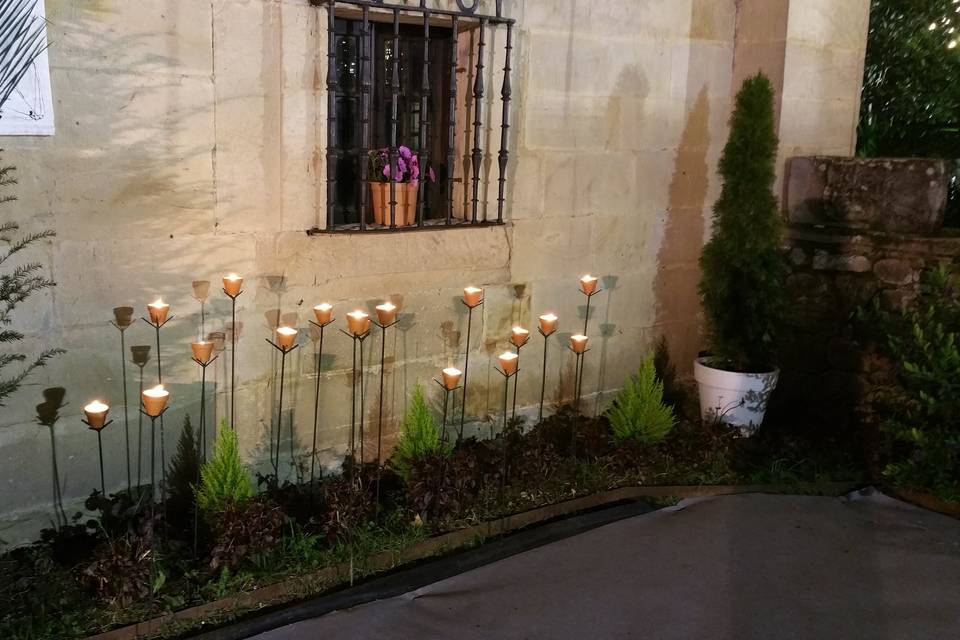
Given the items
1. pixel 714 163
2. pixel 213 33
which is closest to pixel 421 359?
pixel 213 33

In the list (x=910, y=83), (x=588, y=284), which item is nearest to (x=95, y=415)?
(x=588, y=284)

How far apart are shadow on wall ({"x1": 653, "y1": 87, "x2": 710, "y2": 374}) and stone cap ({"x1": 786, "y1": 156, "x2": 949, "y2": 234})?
55 centimetres

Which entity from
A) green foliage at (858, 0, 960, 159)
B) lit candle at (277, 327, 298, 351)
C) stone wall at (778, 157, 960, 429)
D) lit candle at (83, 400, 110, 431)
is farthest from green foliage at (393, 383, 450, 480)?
green foliage at (858, 0, 960, 159)

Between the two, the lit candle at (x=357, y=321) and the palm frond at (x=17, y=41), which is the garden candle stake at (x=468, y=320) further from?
the palm frond at (x=17, y=41)

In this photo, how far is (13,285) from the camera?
2.92 meters

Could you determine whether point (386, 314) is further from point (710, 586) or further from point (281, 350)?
point (710, 586)

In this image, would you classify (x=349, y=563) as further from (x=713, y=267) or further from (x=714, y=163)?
(x=714, y=163)

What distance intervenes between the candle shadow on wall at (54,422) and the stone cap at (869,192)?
4029mm

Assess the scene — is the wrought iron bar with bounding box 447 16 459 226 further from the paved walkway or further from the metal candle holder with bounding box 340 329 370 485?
the paved walkway

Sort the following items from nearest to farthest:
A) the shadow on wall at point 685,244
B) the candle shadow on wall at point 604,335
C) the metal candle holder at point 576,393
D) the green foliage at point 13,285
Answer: the green foliage at point 13,285 → the metal candle holder at point 576,393 → the candle shadow on wall at point 604,335 → the shadow on wall at point 685,244

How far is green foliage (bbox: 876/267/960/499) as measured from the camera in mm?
3818

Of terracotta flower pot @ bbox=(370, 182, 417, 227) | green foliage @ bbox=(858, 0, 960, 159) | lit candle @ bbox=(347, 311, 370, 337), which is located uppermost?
green foliage @ bbox=(858, 0, 960, 159)

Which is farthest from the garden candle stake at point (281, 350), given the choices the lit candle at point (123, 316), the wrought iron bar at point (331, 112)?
the lit candle at point (123, 316)

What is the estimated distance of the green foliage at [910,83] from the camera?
5645mm
